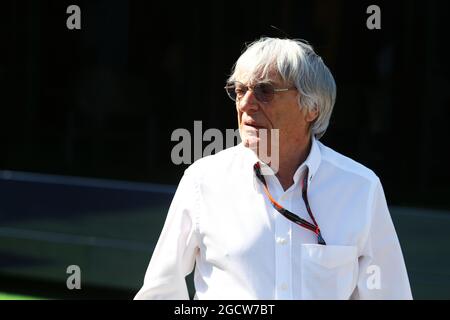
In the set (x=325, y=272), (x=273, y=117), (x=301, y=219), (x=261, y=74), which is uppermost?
(x=261, y=74)

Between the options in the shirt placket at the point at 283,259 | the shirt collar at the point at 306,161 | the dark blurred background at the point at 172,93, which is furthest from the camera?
the dark blurred background at the point at 172,93

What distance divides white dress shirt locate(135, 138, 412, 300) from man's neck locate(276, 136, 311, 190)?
0.05 metres

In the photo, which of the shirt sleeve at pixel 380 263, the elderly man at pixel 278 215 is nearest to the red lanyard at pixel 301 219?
the elderly man at pixel 278 215

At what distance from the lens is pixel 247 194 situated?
285 centimetres

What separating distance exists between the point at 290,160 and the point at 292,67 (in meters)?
0.30

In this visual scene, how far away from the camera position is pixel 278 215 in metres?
2.80

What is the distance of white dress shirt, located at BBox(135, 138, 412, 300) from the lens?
275 cm

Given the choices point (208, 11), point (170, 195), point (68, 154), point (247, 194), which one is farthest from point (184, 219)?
point (68, 154)

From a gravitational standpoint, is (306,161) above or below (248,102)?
below

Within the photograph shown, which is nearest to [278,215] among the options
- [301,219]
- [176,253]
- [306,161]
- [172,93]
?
[301,219]

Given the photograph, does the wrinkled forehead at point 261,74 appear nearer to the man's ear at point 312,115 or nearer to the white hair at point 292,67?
the white hair at point 292,67

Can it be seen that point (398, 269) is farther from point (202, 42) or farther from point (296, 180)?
point (202, 42)

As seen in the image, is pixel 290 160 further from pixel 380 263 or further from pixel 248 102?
pixel 380 263

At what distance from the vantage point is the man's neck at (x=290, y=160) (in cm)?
293
